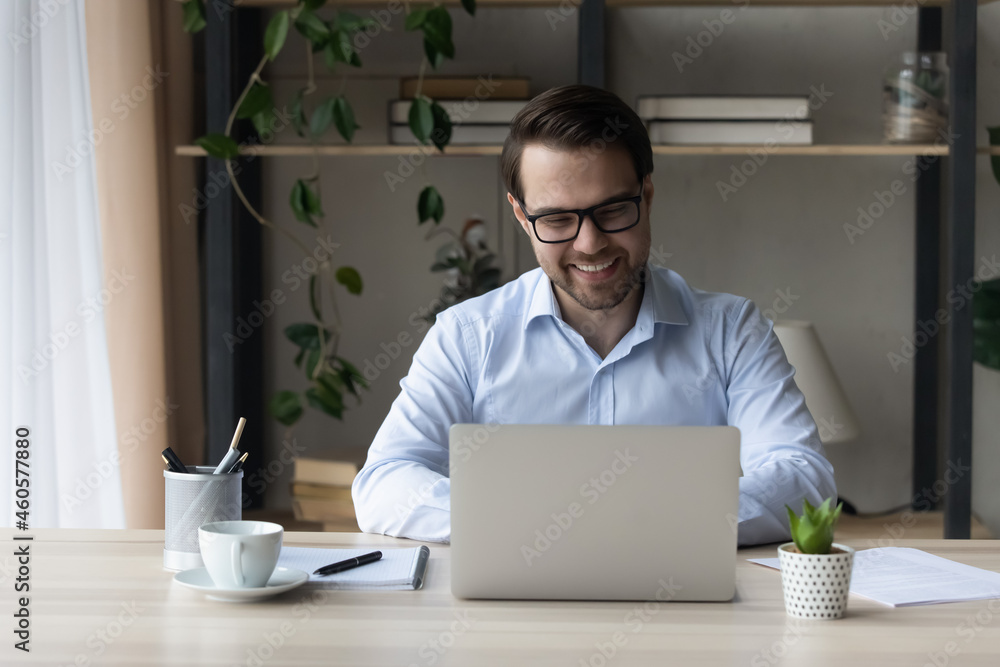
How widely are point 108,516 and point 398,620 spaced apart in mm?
1631

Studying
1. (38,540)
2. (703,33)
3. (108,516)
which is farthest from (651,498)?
(703,33)

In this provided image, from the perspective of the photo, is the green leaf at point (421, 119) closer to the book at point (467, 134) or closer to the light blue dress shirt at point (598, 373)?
the book at point (467, 134)

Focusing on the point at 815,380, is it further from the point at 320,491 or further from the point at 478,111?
the point at 320,491

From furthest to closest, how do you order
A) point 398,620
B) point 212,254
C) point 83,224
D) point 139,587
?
point 212,254, point 83,224, point 139,587, point 398,620

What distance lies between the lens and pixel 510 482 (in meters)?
1.09

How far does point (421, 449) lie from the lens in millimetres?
1679

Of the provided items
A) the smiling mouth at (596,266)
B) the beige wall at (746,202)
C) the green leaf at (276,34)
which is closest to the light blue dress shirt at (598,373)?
the smiling mouth at (596,266)

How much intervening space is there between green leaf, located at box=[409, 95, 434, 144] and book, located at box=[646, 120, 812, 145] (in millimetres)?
570

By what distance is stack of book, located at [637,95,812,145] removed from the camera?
97.2 inches

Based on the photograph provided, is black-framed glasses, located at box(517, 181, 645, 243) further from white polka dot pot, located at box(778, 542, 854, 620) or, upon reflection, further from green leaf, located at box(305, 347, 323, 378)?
green leaf, located at box(305, 347, 323, 378)

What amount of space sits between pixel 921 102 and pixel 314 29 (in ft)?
5.03

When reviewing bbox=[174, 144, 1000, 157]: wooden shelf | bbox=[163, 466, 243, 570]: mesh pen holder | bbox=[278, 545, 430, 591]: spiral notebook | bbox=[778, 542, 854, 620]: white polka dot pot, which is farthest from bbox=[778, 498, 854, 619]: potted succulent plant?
bbox=[174, 144, 1000, 157]: wooden shelf

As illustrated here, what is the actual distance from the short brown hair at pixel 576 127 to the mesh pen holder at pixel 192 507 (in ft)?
2.66

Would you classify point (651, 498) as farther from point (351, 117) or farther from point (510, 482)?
point (351, 117)
